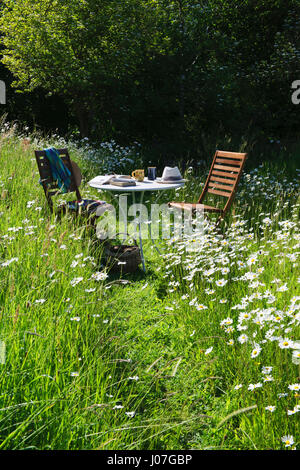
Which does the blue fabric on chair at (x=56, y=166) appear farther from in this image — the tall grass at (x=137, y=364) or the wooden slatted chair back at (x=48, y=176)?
the tall grass at (x=137, y=364)

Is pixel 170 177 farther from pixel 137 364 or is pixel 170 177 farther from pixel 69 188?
pixel 137 364

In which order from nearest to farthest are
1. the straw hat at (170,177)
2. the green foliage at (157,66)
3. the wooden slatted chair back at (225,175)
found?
the straw hat at (170,177) < the wooden slatted chair back at (225,175) < the green foliage at (157,66)

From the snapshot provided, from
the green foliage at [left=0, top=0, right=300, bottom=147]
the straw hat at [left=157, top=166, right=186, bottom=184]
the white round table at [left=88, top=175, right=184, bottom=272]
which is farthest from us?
the green foliage at [left=0, top=0, right=300, bottom=147]

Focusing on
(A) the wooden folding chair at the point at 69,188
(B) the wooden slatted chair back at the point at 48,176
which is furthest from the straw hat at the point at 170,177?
(B) the wooden slatted chair back at the point at 48,176

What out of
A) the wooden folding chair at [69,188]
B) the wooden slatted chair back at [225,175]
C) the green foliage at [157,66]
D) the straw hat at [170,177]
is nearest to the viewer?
the wooden folding chair at [69,188]

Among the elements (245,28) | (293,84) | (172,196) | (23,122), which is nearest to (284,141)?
(293,84)

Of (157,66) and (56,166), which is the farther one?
(157,66)

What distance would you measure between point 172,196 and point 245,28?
786 cm

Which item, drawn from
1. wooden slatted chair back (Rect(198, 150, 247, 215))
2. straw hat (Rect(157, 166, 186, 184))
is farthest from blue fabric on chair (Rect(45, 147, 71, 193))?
wooden slatted chair back (Rect(198, 150, 247, 215))

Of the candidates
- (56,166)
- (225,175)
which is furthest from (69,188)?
(225,175)

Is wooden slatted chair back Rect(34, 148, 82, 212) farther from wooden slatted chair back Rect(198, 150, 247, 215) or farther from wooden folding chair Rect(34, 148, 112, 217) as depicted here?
wooden slatted chair back Rect(198, 150, 247, 215)

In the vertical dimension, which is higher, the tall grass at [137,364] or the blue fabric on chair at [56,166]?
the blue fabric on chair at [56,166]

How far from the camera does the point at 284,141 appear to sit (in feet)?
36.6
